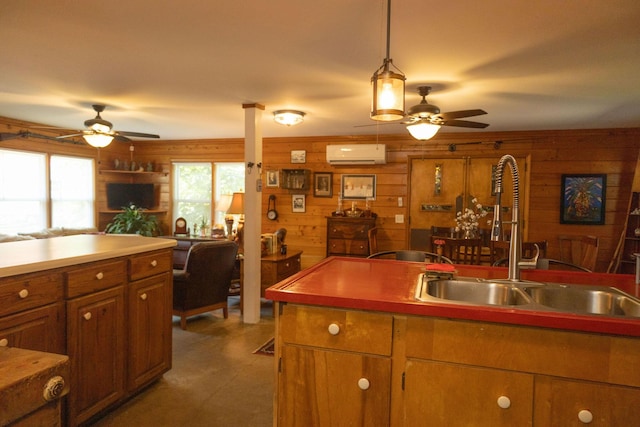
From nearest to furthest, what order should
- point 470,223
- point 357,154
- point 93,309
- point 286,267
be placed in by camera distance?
1. point 93,309
2. point 286,267
3. point 470,223
4. point 357,154

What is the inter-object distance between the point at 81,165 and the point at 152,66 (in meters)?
4.12

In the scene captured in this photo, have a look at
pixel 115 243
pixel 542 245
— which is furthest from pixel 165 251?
pixel 542 245

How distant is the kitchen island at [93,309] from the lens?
1794mm

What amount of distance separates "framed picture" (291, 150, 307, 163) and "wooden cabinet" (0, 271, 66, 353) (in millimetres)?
4474

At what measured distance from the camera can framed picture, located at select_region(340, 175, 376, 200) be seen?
588 cm

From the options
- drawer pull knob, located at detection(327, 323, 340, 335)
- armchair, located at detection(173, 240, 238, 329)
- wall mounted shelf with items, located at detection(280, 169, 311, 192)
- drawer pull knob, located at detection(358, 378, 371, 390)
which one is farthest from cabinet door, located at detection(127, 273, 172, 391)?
wall mounted shelf with items, located at detection(280, 169, 311, 192)

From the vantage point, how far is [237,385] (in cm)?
280

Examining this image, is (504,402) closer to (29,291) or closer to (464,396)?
(464,396)

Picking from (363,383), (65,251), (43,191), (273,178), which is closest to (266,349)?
(65,251)

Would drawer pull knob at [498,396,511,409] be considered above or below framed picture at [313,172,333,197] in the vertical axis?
below

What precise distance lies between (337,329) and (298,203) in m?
4.72

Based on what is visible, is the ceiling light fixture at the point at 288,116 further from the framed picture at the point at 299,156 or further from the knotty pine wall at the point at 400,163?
the framed picture at the point at 299,156

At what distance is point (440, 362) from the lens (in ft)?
4.70

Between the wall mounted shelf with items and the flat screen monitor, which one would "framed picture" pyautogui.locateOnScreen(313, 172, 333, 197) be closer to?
the wall mounted shelf with items
